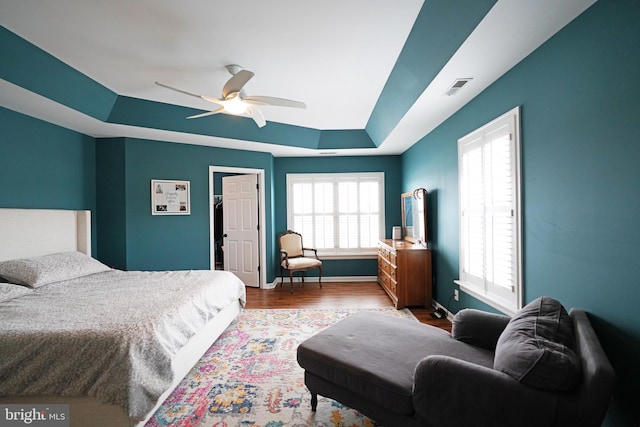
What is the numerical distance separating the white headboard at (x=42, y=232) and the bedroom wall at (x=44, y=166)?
108mm

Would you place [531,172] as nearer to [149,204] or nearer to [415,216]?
[415,216]

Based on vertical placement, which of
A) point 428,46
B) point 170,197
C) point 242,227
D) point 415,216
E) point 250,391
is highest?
point 428,46

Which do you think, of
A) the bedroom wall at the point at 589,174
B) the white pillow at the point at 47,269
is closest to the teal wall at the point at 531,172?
the bedroom wall at the point at 589,174

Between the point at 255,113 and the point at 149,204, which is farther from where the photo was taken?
the point at 149,204

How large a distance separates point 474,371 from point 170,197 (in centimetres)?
441

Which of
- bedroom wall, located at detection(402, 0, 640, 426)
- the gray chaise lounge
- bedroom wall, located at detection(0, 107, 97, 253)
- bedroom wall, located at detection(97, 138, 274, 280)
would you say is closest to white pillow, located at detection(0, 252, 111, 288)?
bedroom wall, located at detection(0, 107, 97, 253)

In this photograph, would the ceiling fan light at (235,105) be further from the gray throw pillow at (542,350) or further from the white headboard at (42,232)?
the gray throw pillow at (542,350)

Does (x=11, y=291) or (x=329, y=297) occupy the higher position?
(x=11, y=291)

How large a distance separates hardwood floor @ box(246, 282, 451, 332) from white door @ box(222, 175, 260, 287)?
1.41ft

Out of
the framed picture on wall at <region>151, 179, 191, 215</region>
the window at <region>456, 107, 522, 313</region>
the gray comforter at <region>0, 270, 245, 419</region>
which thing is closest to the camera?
the gray comforter at <region>0, 270, 245, 419</region>

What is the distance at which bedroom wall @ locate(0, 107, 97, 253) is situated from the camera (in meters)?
2.87

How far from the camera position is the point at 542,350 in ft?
3.67

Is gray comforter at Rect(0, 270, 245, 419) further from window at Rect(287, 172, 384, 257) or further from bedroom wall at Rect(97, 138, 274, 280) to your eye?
window at Rect(287, 172, 384, 257)

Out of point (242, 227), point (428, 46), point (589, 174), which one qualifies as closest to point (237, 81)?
point (428, 46)
